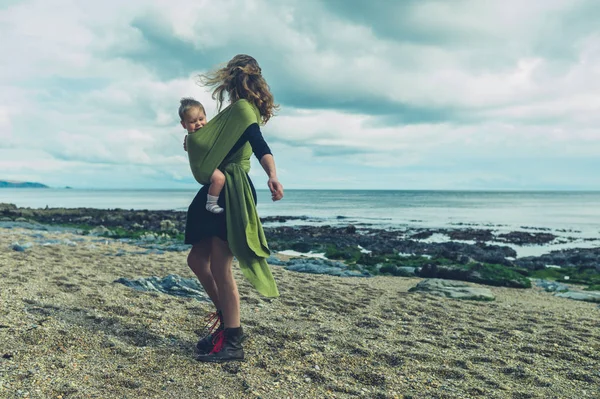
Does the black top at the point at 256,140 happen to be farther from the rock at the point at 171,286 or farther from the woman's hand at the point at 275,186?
the rock at the point at 171,286

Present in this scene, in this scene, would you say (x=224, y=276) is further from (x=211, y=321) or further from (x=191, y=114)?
(x=191, y=114)

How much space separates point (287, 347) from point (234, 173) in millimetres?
1686

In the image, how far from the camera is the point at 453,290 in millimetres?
7617

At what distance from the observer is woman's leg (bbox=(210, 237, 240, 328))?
344 cm

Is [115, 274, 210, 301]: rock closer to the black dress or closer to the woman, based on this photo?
the woman

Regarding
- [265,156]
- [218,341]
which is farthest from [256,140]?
[218,341]

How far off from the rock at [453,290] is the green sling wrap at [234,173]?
16.1 ft

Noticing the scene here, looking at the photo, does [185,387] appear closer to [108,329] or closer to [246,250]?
[246,250]

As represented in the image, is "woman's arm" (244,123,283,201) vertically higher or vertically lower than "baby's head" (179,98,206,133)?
lower

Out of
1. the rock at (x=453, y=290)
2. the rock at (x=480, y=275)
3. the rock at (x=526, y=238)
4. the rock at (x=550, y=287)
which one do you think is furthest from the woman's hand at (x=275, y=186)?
the rock at (x=526, y=238)

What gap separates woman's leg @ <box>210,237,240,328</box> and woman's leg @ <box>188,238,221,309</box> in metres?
0.11

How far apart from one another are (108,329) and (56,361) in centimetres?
79

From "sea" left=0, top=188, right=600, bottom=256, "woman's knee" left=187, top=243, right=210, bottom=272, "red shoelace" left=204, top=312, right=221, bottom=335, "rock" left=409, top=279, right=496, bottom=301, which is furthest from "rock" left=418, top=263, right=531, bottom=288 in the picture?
"sea" left=0, top=188, right=600, bottom=256

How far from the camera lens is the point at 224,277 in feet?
11.3
